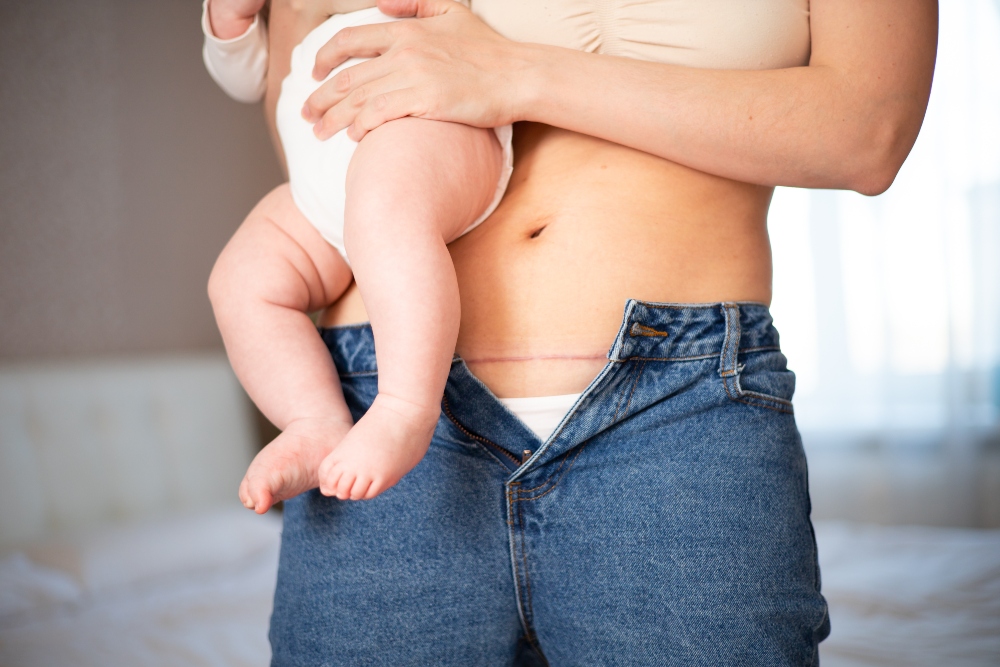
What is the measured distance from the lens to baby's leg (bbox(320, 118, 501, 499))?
1.85 feet

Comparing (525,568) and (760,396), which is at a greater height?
(760,396)

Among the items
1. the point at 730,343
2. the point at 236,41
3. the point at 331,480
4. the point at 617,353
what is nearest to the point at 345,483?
the point at 331,480

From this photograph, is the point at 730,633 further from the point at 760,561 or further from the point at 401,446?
the point at 401,446

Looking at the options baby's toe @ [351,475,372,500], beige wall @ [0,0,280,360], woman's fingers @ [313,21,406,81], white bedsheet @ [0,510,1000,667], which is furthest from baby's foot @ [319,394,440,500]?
beige wall @ [0,0,280,360]

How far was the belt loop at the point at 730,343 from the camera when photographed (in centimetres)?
64

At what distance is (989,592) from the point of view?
171 centimetres

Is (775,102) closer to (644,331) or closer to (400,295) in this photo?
(644,331)

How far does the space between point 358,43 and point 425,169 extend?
187 millimetres

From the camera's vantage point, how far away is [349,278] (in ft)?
2.61

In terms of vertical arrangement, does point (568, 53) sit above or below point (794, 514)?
above

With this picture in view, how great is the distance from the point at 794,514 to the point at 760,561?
6 centimetres

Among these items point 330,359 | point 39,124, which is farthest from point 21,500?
point 330,359

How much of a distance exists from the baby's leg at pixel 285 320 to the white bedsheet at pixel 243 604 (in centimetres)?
107

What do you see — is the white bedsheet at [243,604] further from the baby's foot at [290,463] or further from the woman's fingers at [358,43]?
the woman's fingers at [358,43]
